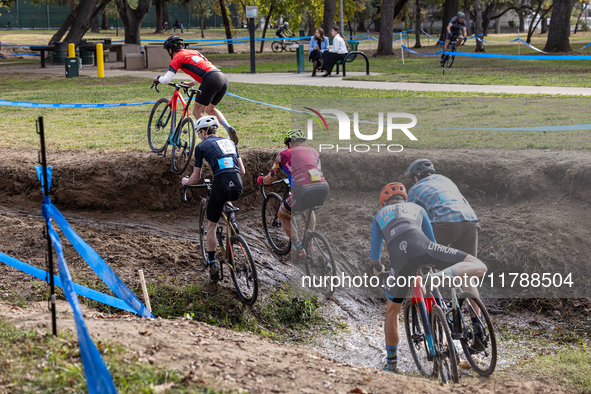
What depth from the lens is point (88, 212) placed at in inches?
394

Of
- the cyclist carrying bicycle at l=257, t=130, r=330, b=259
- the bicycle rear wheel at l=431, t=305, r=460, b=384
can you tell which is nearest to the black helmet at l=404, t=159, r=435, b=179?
the cyclist carrying bicycle at l=257, t=130, r=330, b=259

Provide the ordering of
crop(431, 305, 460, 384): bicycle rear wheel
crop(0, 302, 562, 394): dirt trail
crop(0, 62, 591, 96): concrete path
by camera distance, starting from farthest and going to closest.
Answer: crop(0, 62, 591, 96): concrete path → crop(431, 305, 460, 384): bicycle rear wheel → crop(0, 302, 562, 394): dirt trail

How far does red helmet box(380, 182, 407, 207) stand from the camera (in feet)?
18.7

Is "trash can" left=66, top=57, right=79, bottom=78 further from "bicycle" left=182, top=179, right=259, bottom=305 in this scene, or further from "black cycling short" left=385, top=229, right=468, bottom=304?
"black cycling short" left=385, top=229, right=468, bottom=304

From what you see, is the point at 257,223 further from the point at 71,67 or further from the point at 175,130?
the point at 71,67

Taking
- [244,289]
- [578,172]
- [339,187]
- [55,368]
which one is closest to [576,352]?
[578,172]

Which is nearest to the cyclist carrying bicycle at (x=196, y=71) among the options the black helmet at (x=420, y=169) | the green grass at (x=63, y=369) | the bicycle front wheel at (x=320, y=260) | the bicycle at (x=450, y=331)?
the bicycle front wheel at (x=320, y=260)

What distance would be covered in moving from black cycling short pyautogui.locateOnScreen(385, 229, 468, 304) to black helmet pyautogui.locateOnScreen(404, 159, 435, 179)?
2.35 ft

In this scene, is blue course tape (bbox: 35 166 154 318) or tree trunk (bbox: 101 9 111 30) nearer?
blue course tape (bbox: 35 166 154 318)

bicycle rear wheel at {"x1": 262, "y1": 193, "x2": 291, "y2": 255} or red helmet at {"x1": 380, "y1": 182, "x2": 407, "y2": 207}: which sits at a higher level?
red helmet at {"x1": 380, "y1": 182, "x2": 407, "y2": 207}

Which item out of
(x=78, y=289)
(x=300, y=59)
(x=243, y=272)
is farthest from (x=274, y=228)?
(x=300, y=59)

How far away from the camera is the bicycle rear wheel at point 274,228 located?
869cm

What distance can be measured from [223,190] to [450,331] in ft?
10.5

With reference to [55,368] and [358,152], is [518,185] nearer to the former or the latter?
[358,152]
